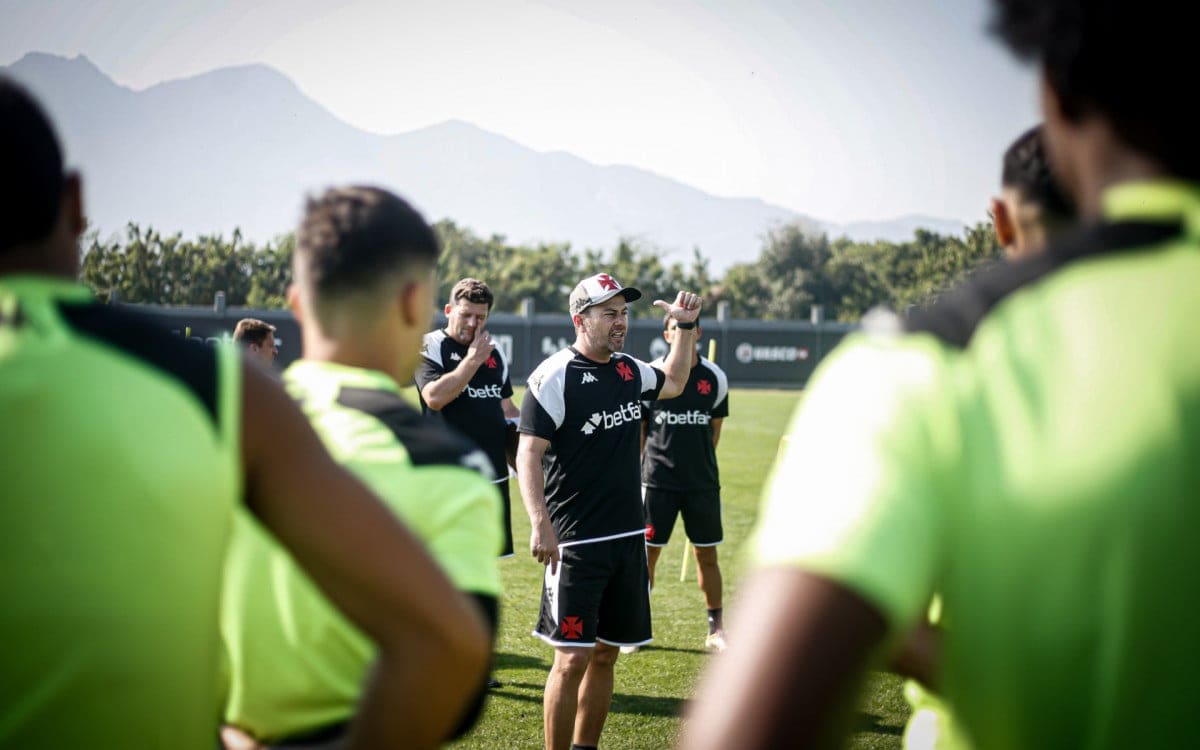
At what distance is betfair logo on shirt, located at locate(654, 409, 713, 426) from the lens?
30.1ft

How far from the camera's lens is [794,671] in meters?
0.97

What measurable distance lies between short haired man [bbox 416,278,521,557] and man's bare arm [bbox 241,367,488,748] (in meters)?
6.25

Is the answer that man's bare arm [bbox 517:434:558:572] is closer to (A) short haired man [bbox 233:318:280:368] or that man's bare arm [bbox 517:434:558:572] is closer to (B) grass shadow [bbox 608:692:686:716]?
(B) grass shadow [bbox 608:692:686:716]

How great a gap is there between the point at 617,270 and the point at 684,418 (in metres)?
68.2

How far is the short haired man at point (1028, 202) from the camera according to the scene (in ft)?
7.09

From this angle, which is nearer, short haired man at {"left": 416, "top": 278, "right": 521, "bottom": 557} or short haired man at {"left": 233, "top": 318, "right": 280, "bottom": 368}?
short haired man at {"left": 233, "top": 318, "right": 280, "bottom": 368}

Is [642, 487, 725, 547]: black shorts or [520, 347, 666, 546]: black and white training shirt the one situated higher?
[520, 347, 666, 546]: black and white training shirt

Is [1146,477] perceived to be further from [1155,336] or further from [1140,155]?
[1140,155]

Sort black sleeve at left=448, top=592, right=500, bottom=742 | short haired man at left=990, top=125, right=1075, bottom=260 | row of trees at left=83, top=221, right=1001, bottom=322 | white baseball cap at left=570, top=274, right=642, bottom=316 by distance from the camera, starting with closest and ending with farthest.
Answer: black sleeve at left=448, top=592, right=500, bottom=742 → short haired man at left=990, top=125, right=1075, bottom=260 → white baseball cap at left=570, top=274, right=642, bottom=316 → row of trees at left=83, top=221, right=1001, bottom=322

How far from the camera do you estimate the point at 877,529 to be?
0.99 metres

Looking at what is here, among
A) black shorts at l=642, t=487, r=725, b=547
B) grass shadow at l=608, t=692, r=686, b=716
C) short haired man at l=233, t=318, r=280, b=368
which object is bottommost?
grass shadow at l=608, t=692, r=686, b=716

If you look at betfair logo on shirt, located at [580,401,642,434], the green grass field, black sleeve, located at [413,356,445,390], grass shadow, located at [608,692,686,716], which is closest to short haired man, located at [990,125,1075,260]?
betfair logo on shirt, located at [580,401,642,434]

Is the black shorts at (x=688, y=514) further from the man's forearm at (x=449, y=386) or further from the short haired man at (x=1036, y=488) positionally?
the short haired man at (x=1036, y=488)

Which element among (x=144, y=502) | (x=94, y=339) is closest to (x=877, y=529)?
(x=144, y=502)
